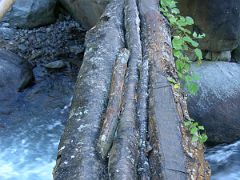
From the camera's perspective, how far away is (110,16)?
380 centimetres

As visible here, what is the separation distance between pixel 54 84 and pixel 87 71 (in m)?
3.02

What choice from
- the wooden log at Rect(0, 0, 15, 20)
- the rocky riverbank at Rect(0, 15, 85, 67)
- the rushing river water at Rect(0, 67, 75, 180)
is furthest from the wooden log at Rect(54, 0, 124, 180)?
the rocky riverbank at Rect(0, 15, 85, 67)

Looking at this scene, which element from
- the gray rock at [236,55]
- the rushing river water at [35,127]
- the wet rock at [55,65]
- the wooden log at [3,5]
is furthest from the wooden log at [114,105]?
the wet rock at [55,65]

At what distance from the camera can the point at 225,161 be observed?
4.77m

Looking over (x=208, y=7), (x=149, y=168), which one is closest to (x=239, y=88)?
(x=208, y=7)

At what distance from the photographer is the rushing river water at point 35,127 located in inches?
178

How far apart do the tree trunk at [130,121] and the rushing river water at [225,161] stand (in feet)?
6.29

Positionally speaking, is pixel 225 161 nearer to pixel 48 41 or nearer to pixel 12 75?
pixel 12 75

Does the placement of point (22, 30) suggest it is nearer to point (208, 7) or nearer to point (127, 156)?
point (208, 7)

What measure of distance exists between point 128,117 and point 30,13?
5345mm

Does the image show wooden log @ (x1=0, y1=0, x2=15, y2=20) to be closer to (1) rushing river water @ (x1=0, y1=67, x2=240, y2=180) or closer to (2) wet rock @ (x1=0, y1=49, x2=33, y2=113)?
(1) rushing river water @ (x1=0, y1=67, x2=240, y2=180)

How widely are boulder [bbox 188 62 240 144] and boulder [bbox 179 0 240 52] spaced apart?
41 cm

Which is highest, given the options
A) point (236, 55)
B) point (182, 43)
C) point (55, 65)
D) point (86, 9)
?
point (182, 43)

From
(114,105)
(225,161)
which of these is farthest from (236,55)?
(114,105)
